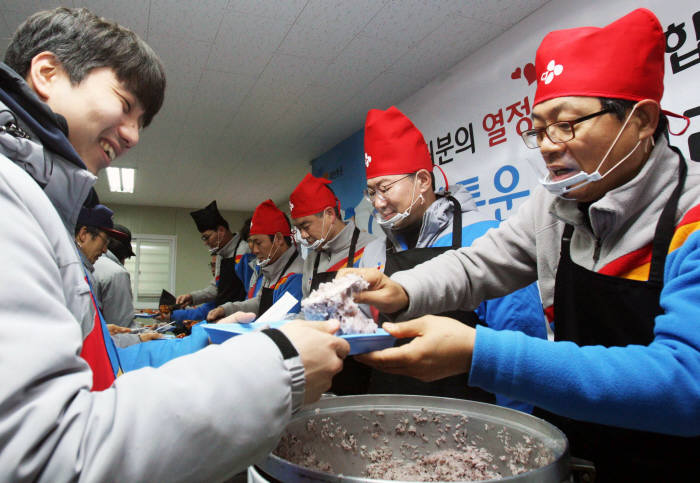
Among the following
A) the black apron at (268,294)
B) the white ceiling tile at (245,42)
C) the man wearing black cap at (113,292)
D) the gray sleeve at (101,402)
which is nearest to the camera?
the gray sleeve at (101,402)

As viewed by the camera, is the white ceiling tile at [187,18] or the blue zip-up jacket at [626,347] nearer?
the blue zip-up jacket at [626,347]

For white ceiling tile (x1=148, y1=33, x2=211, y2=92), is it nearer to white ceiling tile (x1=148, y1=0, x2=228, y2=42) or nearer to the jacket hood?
white ceiling tile (x1=148, y1=0, x2=228, y2=42)

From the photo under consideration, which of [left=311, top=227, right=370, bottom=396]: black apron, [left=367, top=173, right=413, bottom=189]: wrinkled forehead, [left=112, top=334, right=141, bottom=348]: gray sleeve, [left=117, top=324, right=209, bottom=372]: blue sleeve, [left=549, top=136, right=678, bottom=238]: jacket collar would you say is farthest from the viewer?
[left=367, top=173, right=413, bottom=189]: wrinkled forehead

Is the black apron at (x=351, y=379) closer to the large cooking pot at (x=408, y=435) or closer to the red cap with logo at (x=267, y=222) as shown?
the large cooking pot at (x=408, y=435)

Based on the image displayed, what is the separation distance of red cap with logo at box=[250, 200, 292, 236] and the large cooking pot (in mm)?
3491

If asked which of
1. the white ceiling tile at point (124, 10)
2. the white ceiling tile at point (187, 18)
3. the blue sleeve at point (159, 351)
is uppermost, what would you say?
the white ceiling tile at point (124, 10)

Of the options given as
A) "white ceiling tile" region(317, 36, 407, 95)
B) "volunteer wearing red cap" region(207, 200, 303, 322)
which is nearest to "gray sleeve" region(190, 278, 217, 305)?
"volunteer wearing red cap" region(207, 200, 303, 322)

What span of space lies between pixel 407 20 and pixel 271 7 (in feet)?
3.42

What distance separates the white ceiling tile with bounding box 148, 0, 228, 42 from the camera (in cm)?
311

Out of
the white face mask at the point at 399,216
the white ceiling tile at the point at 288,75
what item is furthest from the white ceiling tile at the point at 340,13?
the white face mask at the point at 399,216

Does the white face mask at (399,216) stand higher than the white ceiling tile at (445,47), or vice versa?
the white ceiling tile at (445,47)

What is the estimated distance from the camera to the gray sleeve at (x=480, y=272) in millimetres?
1341

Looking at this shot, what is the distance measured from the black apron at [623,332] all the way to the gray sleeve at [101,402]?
2.54 ft

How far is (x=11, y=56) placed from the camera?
1103 millimetres
